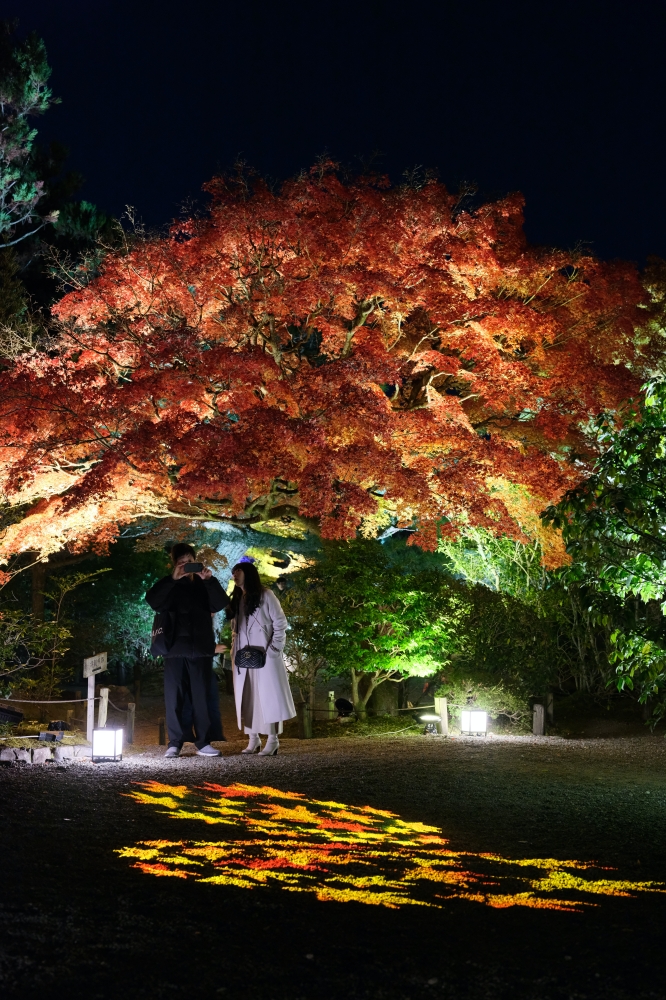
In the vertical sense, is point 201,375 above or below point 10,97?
below

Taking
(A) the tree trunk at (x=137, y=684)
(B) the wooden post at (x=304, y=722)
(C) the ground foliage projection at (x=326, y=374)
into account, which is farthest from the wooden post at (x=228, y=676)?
(B) the wooden post at (x=304, y=722)

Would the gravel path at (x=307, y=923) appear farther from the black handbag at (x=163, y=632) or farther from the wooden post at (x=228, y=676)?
the wooden post at (x=228, y=676)

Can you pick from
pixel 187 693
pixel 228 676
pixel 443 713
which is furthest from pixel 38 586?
pixel 187 693

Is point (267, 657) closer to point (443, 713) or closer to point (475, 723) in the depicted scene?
point (475, 723)

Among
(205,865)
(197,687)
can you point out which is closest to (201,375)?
(197,687)

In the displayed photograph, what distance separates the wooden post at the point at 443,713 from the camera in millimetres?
9117

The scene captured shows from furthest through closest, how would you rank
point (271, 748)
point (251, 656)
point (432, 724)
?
point (432, 724) → point (271, 748) → point (251, 656)

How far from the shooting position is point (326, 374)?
915 centimetres

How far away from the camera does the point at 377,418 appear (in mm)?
9016

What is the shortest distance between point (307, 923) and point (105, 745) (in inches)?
163

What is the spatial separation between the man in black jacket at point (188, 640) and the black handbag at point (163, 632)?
25 mm

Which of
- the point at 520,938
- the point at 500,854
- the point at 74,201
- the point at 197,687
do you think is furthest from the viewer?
the point at 74,201

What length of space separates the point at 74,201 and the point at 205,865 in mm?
13174

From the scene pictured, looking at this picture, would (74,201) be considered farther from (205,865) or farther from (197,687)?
(205,865)
